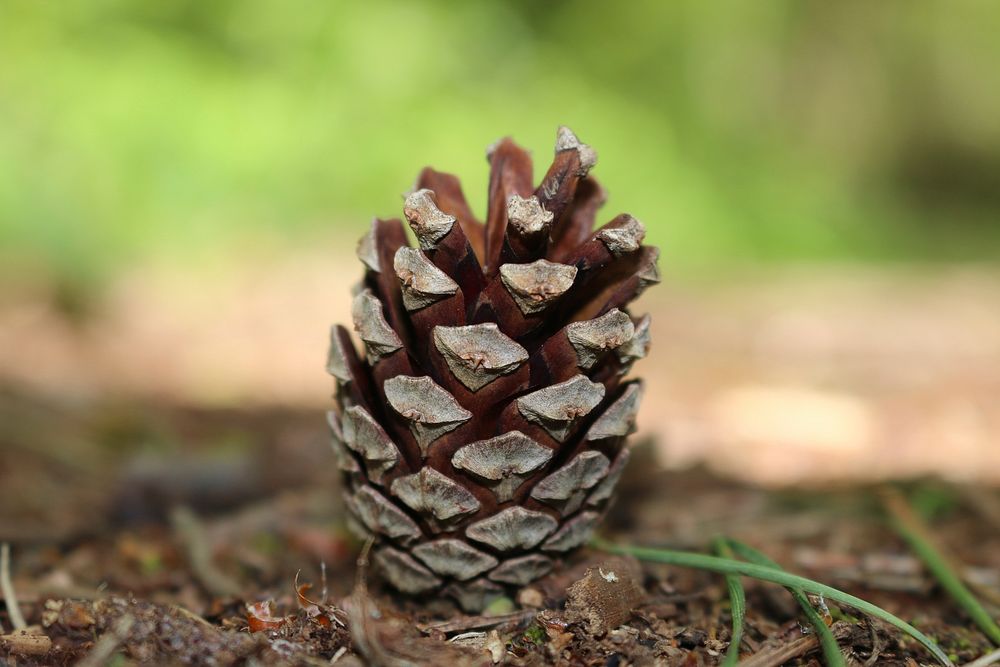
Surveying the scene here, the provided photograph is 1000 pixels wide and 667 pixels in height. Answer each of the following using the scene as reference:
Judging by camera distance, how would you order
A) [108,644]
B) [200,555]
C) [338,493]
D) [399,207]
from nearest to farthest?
[108,644], [200,555], [338,493], [399,207]

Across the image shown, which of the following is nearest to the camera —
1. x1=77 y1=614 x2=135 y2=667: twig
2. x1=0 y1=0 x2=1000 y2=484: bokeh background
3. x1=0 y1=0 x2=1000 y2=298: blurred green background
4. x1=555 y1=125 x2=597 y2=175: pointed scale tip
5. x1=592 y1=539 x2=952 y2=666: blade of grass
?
x1=77 y1=614 x2=135 y2=667: twig

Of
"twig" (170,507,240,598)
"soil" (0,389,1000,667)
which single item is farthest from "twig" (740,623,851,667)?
"twig" (170,507,240,598)

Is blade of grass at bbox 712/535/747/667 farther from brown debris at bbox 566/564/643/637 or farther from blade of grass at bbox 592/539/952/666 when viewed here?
brown debris at bbox 566/564/643/637

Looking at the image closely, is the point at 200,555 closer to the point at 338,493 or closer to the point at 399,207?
the point at 338,493

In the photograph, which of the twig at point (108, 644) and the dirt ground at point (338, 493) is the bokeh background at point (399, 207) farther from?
the twig at point (108, 644)

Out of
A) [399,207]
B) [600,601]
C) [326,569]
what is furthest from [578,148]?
[399,207]

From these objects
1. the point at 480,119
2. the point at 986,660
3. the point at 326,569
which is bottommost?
the point at 986,660

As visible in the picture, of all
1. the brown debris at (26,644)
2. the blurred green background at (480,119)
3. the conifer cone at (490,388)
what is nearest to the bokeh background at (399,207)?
the blurred green background at (480,119)
